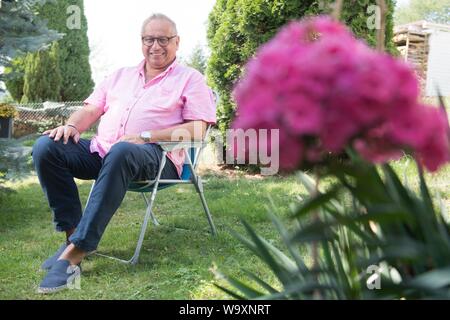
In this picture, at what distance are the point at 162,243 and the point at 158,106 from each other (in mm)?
769

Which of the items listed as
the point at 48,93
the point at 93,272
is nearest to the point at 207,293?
the point at 93,272

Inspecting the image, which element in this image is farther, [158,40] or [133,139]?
[158,40]

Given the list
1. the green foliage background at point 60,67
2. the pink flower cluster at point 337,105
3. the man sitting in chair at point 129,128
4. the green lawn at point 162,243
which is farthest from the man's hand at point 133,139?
the green foliage background at point 60,67

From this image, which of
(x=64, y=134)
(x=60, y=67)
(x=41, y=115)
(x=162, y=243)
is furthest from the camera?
(x=60, y=67)

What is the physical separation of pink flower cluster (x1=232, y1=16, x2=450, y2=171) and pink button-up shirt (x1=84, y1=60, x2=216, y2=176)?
2082 millimetres

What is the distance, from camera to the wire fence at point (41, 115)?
927 centimetres

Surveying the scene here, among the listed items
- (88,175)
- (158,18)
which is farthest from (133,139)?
(158,18)

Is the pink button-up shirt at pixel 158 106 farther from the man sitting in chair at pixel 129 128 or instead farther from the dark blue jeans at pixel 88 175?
the dark blue jeans at pixel 88 175

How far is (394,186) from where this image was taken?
1.08 metres

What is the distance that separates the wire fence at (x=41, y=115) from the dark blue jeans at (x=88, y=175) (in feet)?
22.4

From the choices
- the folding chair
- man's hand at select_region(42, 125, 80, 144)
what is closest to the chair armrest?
the folding chair

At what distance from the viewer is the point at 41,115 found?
9375mm

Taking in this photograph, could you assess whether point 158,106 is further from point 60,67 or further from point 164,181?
point 60,67

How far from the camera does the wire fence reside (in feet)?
30.4
